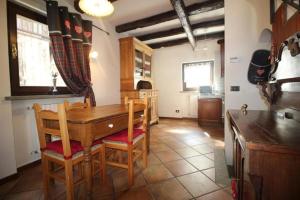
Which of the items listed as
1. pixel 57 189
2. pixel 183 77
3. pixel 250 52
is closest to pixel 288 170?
pixel 250 52

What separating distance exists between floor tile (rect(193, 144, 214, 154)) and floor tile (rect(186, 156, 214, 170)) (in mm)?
233

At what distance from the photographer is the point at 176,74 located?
17.1ft

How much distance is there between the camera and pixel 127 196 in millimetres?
1485

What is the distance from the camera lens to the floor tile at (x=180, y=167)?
1.91m

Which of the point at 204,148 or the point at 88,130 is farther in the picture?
the point at 204,148

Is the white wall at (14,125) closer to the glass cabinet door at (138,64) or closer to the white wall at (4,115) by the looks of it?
the white wall at (4,115)

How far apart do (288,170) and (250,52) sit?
65.8 inches

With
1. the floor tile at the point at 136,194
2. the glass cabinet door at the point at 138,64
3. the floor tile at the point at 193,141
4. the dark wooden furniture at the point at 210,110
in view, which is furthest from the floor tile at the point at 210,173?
the glass cabinet door at the point at 138,64

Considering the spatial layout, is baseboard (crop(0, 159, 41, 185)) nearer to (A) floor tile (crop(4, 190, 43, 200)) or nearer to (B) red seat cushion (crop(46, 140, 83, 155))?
(A) floor tile (crop(4, 190, 43, 200))

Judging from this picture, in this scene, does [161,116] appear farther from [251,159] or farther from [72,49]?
[251,159]

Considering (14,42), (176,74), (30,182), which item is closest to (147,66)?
(176,74)

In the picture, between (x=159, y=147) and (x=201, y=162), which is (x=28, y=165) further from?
(x=201, y=162)

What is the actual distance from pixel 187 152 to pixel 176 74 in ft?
10.6

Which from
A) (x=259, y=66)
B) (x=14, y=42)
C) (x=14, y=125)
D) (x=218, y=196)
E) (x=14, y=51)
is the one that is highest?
(x=14, y=42)
